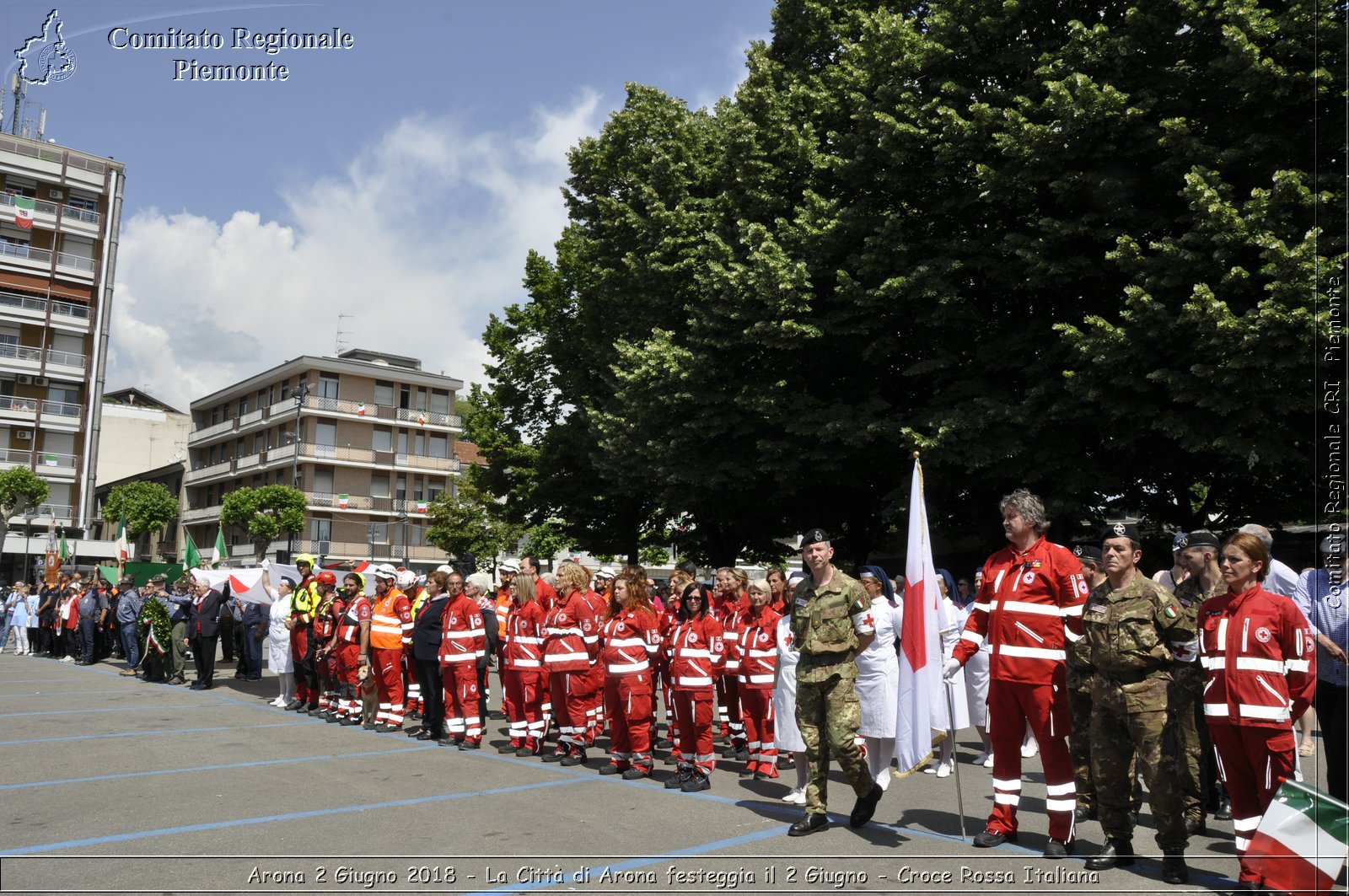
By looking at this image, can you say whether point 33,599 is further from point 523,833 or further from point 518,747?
point 523,833

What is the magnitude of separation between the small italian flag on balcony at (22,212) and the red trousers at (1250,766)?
70.6m

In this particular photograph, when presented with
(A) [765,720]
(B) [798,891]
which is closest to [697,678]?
(A) [765,720]

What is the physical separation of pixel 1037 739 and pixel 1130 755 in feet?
1.86

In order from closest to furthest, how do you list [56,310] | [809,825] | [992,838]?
1. [992,838]
2. [809,825]
3. [56,310]

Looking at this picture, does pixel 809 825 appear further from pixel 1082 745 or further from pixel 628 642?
pixel 628 642

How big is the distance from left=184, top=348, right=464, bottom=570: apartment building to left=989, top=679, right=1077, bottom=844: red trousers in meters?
64.2

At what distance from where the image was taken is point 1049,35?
745 inches

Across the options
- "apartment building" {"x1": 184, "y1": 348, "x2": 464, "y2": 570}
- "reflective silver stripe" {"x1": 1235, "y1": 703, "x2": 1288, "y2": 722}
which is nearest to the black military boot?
"reflective silver stripe" {"x1": 1235, "y1": 703, "x2": 1288, "y2": 722}

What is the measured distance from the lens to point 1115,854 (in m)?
6.63

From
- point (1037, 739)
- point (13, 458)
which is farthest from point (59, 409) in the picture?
point (1037, 739)

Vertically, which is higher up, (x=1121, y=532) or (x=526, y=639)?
(x=1121, y=532)

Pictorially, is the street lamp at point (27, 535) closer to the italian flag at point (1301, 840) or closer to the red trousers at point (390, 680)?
the red trousers at point (390, 680)

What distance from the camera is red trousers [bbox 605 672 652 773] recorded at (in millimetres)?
9938

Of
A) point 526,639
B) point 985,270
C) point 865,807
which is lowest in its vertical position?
point 865,807
